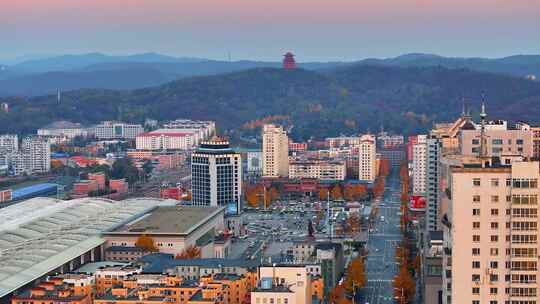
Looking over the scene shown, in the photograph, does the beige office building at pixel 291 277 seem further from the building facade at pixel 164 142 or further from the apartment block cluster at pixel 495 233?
the building facade at pixel 164 142

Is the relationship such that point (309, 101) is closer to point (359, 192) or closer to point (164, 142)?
point (164, 142)

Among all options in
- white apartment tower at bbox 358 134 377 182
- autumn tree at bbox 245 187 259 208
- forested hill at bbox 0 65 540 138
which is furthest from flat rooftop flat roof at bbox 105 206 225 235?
forested hill at bbox 0 65 540 138

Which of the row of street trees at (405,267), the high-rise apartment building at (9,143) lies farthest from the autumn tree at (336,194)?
the high-rise apartment building at (9,143)

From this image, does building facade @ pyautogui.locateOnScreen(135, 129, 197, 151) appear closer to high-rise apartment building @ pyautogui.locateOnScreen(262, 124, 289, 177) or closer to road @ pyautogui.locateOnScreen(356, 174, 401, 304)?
high-rise apartment building @ pyautogui.locateOnScreen(262, 124, 289, 177)

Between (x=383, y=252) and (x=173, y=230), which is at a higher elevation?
(x=173, y=230)

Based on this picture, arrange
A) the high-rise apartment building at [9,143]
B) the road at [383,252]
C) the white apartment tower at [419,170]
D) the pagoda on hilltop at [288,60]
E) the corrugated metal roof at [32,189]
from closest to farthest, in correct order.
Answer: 1. the road at [383,252]
2. the white apartment tower at [419,170]
3. the corrugated metal roof at [32,189]
4. the high-rise apartment building at [9,143]
5. the pagoda on hilltop at [288,60]

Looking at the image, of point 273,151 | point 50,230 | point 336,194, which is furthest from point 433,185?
point 273,151
